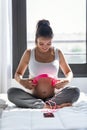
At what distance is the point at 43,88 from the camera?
6.55 ft

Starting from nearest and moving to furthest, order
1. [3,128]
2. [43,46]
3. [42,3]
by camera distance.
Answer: [3,128] < [43,46] < [42,3]

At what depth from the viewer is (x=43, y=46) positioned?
2053mm

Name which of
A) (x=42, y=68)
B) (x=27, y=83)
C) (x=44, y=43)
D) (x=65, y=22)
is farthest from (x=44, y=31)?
(x=65, y=22)

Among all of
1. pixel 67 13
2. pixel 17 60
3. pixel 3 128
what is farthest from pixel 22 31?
pixel 3 128

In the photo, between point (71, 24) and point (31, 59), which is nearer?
point (31, 59)

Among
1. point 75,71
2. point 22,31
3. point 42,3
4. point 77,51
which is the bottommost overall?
point 75,71

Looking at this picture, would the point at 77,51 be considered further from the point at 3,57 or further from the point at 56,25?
the point at 3,57

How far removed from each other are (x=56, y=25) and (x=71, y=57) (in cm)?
31

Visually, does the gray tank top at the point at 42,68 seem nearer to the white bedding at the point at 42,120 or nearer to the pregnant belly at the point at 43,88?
the pregnant belly at the point at 43,88

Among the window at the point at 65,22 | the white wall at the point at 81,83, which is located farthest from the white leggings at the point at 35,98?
the window at the point at 65,22

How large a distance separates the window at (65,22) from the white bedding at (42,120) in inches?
41.9

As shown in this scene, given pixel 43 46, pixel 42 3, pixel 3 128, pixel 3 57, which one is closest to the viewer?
pixel 3 128

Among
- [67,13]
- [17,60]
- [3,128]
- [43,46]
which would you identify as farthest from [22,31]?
[3,128]

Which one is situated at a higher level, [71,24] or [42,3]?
[42,3]
